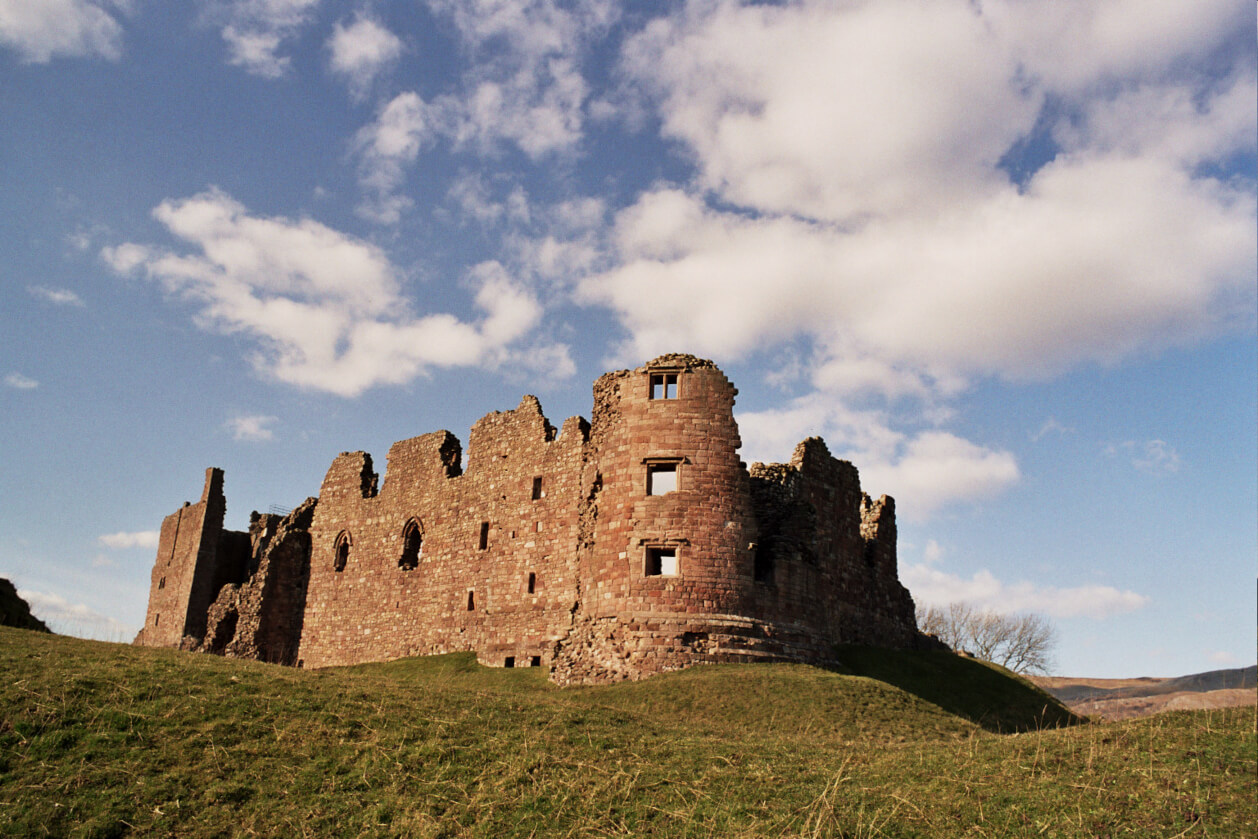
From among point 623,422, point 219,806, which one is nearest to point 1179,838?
point 219,806

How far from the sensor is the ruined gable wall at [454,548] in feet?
93.6

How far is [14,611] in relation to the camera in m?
25.4

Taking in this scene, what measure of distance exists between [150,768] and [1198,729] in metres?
16.0

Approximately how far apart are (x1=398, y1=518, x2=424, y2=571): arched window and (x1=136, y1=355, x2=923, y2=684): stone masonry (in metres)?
0.05

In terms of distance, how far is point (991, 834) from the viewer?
444 inches

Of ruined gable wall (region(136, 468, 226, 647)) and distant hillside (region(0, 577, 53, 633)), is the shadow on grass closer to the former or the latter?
distant hillside (region(0, 577, 53, 633))

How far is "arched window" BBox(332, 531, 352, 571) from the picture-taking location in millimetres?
37000

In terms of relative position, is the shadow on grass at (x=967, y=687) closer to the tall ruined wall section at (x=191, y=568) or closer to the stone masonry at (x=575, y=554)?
the stone masonry at (x=575, y=554)

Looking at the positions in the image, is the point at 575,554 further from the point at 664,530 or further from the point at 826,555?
the point at 826,555

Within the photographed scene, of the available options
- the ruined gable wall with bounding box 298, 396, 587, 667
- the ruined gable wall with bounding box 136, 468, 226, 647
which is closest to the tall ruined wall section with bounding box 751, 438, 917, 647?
the ruined gable wall with bounding box 298, 396, 587, 667

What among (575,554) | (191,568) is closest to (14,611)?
(575,554)

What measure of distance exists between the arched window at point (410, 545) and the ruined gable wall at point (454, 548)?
0.23m

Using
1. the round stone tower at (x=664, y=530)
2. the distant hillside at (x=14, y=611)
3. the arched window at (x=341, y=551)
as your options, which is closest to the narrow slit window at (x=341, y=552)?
the arched window at (x=341, y=551)

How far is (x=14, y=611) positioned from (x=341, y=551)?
1303 centimetres
